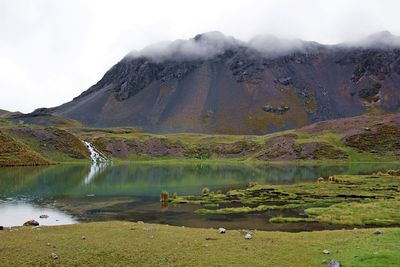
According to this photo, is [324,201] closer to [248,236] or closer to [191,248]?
[248,236]

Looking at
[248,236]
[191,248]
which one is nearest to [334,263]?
[248,236]

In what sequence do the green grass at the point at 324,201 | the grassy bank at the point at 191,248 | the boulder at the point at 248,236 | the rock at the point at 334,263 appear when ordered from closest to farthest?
the rock at the point at 334,263
the grassy bank at the point at 191,248
the boulder at the point at 248,236
the green grass at the point at 324,201

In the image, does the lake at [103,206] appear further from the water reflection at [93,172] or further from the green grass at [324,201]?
the water reflection at [93,172]

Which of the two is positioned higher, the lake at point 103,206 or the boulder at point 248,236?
the boulder at point 248,236

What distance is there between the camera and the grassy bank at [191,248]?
25.5 meters

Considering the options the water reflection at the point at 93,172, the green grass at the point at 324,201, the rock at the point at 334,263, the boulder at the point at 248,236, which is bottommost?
the water reflection at the point at 93,172

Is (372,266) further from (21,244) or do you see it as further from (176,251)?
(21,244)

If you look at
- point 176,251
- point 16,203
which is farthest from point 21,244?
point 16,203

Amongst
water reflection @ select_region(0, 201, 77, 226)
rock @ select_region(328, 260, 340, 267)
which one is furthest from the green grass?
rock @ select_region(328, 260, 340, 267)

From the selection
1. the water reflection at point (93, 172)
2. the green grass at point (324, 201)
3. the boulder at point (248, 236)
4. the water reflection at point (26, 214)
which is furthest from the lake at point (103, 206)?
the water reflection at point (93, 172)

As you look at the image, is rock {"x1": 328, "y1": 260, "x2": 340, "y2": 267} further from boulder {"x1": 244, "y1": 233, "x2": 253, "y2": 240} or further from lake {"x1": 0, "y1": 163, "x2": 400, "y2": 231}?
lake {"x1": 0, "y1": 163, "x2": 400, "y2": 231}

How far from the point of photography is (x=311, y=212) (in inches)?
2056

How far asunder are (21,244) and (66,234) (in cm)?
441

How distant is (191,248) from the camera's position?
2891cm
